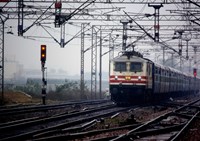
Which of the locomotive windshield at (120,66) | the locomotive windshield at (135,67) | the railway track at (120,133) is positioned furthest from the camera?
the locomotive windshield at (120,66)

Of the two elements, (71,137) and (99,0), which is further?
(99,0)

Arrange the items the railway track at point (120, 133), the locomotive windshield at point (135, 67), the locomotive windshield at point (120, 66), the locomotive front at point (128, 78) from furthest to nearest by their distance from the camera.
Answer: the locomotive windshield at point (120, 66)
the locomotive windshield at point (135, 67)
the locomotive front at point (128, 78)
the railway track at point (120, 133)

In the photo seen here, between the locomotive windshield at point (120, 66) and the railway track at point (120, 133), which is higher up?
the locomotive windshield at point (120, 66)

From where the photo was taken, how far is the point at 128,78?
2781 centimetres

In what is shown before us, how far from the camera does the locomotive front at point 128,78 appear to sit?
27.6 meters

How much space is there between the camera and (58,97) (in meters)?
41.5

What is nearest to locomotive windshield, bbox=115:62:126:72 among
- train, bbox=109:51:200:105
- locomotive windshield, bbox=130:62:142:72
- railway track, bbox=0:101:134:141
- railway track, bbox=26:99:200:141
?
train, bbox=109:51:200:105

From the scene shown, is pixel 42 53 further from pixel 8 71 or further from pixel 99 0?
pixel 8 71

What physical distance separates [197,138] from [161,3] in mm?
15180

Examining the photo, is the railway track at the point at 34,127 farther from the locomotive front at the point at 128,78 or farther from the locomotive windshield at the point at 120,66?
the locomotive windshield at the point at 120,66

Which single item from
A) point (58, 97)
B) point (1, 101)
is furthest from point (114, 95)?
point (58, 97)

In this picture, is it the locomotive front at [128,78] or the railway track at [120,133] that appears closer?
the railway track at [120,133]

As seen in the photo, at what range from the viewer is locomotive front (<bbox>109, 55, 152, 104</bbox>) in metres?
27.6

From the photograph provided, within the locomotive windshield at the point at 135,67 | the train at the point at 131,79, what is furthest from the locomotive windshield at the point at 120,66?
the locomotive windshield at the point at 135,67
